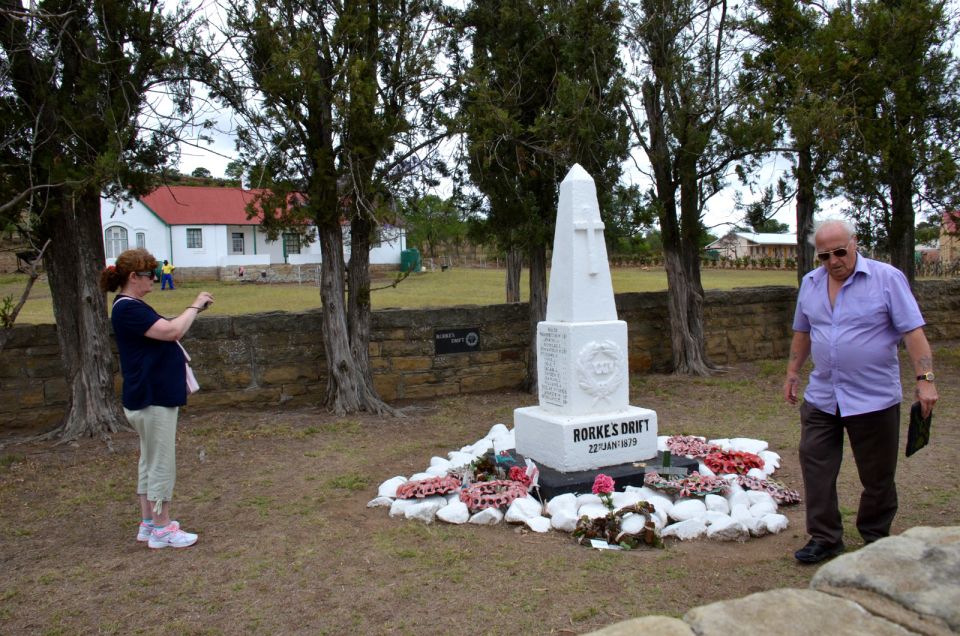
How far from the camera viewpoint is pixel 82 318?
696 centimetres

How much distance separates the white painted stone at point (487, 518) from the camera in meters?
4.63

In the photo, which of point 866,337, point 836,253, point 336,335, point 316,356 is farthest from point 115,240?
point 866,337

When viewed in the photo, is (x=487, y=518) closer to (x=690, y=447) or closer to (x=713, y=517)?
(x=713, y=517)

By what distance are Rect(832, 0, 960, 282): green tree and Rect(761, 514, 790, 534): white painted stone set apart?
6.64 m

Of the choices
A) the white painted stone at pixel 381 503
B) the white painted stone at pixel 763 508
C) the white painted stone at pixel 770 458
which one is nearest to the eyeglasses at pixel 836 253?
the white painted stone at pixel 763 508

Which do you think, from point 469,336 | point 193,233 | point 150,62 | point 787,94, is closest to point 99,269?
point 150,62

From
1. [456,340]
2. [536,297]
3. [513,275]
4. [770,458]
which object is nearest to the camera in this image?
[770,458]

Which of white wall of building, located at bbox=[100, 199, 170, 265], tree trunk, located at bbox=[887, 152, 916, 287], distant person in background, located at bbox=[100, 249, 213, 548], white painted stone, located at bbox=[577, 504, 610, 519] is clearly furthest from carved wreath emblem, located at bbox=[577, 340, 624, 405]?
white wall of building, located at bbox=[100, 199, 170, 265]

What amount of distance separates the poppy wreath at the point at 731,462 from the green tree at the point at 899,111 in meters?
5.66

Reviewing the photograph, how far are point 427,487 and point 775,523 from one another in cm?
214

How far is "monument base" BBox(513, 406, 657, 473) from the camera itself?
531 centimetres

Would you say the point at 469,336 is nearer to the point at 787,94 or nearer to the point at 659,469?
the point at 659,469

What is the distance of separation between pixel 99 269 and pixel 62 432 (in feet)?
5.01

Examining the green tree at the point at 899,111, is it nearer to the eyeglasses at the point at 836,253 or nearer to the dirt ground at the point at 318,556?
the dirt ground at the point at 318,556
